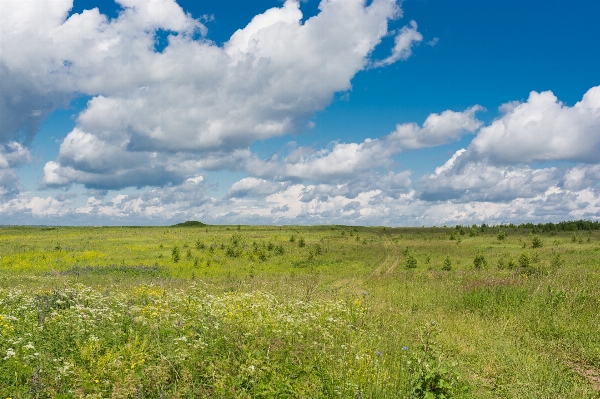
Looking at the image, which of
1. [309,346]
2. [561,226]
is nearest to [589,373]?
[309,346]

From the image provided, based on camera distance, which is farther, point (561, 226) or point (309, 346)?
point (561, 226)

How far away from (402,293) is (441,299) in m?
1.71

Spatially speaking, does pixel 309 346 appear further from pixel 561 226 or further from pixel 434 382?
pixel 561 226

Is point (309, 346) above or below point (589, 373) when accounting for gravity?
above

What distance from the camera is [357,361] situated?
615 centimetres

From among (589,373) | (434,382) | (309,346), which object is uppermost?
(309,346)

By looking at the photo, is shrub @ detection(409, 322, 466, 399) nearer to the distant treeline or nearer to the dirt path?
the dirt path

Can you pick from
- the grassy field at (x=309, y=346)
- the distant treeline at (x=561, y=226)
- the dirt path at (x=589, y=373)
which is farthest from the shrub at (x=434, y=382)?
the distant treeline at (x=561, y=226)

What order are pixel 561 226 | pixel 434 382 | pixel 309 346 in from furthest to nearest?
pixel 561 226 → pixel 309 346 → pixel 434 382

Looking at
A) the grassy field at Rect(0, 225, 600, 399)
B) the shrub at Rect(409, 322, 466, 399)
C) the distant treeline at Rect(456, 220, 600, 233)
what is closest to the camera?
the grassy field at Rect(0, 225, 600, 399)

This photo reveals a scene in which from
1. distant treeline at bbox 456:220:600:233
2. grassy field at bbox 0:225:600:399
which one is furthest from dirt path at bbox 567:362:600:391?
distant treeline at bbox 456:220:600:233

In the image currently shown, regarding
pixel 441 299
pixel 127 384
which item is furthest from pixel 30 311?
pixel 441 299

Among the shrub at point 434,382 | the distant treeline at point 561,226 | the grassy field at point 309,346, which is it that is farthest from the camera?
the distant treeline at point 561,226

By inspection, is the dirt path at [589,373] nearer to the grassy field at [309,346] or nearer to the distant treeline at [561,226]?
the grassy field at [309,346]
